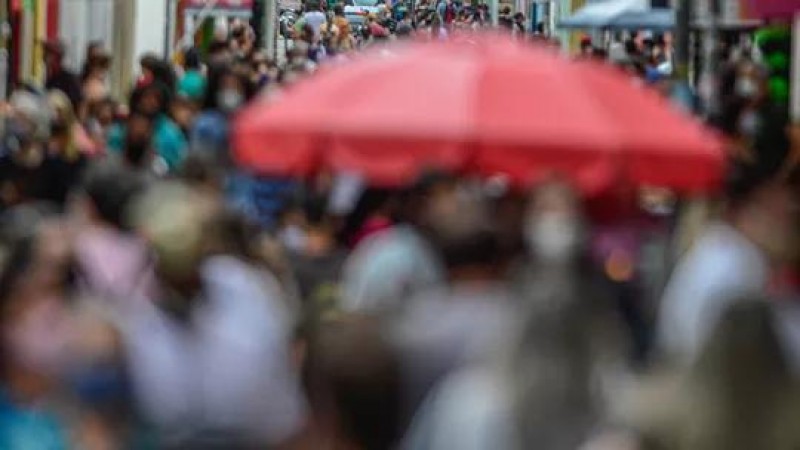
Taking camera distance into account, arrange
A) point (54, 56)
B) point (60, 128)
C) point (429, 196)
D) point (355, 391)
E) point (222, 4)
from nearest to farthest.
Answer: point (355, 391) < point (429, 196) < point (60, 128) < point (54, 56) < point (222, 4)

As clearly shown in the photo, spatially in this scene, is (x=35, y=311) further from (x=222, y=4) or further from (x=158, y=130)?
(x=222, y=4)

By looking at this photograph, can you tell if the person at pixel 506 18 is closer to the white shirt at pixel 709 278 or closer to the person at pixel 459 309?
the white shirt at pixel 709 278

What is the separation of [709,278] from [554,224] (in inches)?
44.5

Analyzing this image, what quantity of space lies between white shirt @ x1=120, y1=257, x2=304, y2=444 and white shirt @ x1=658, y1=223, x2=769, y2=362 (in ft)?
4.53

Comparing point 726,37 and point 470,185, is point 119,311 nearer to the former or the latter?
point 470,185

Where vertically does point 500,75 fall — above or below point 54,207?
above

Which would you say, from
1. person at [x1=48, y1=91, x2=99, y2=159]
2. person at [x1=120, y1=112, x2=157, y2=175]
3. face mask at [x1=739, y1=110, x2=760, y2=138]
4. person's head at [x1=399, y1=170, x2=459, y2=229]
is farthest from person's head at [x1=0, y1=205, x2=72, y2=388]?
face mask at [x1=739, y1=110, x2=760, y2=138]

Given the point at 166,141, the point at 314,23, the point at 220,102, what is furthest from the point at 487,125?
the point at 314,23

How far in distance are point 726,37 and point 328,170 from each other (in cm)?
1776

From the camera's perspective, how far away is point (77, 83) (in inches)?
837

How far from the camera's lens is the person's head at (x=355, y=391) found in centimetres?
584

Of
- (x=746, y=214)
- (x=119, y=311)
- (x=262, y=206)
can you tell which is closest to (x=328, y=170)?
(x=262, y=206)

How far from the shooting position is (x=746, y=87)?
1762cm

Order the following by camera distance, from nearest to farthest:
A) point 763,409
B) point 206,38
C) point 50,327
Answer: point 763,409 → point 50,327 → point 206,38
